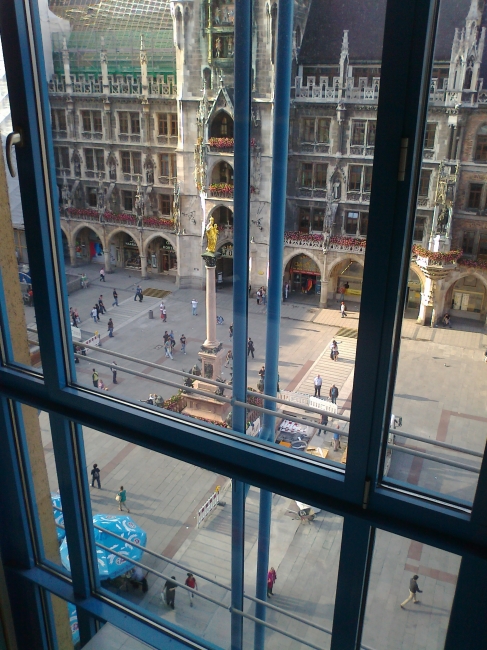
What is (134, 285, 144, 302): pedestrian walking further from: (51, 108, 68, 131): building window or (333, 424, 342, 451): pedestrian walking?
(333, 424, 342, 451): pedestrian walking

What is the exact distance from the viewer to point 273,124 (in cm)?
261

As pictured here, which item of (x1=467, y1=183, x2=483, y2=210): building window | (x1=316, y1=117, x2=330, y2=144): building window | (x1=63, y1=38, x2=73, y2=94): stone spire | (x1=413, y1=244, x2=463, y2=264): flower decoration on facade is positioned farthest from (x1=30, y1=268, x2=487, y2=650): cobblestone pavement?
(x1=63, y1=38, x2=73, y2=94): stone spire

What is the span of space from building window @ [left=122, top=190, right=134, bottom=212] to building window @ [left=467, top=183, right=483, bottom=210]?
12.6ft

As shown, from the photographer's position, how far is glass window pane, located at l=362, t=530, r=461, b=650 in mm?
2271

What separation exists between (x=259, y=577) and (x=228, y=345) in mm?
1267

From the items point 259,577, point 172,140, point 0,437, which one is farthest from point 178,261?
point 259,577

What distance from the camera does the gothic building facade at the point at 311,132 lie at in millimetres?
2018

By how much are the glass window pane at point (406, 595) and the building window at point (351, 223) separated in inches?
50.6

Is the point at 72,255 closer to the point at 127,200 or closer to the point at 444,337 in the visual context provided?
the point at 444,337

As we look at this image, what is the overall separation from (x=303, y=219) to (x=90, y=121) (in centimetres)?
189

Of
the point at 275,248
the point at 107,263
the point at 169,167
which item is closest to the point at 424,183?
the point at 275,248

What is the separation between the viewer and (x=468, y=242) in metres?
2.31

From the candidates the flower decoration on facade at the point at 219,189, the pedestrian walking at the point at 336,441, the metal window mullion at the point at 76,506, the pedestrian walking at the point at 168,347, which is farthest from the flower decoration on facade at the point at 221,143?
the metal window mullion at the point at 76,506

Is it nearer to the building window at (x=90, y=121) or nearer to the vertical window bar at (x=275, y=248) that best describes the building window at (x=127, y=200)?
the building window at (x=90, y=121)
